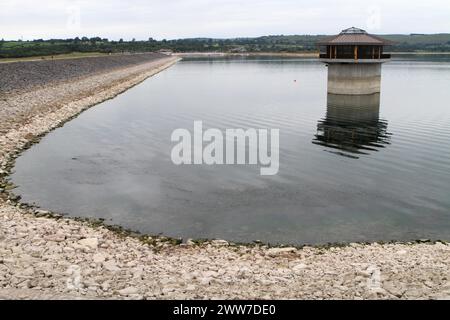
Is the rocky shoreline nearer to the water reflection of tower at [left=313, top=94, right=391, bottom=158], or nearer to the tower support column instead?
the water reflection of tower at [left=313, top=94, right=391, bottom=158]

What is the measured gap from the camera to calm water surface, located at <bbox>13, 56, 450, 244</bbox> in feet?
54.2

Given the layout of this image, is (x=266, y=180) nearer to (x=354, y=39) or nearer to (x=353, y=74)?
(x=354, y=39)

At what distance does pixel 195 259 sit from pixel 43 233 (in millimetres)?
5090

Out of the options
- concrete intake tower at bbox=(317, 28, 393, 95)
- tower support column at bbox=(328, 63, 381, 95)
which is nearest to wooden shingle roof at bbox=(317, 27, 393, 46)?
concrete intake tower at bbox=(317, 28, 393, 95)

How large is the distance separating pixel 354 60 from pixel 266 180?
1391 inches

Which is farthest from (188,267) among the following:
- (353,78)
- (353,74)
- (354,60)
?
(353,74)

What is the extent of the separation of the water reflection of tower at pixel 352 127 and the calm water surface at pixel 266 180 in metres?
0.14

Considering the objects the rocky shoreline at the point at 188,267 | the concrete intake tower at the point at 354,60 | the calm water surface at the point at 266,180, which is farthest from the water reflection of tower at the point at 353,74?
the rocky shoreline at the point at 188,267

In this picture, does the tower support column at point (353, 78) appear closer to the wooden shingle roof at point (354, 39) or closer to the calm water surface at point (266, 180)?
Result: the wooden shingle roof at point (354, 39)

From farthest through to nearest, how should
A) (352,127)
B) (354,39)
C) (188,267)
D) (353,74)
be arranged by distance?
(353,74), (354,39), (352,127), (188,267)

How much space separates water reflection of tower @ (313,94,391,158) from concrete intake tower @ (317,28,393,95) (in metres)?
1.49

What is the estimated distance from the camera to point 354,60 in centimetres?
5262

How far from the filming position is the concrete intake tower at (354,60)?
5278 cm
